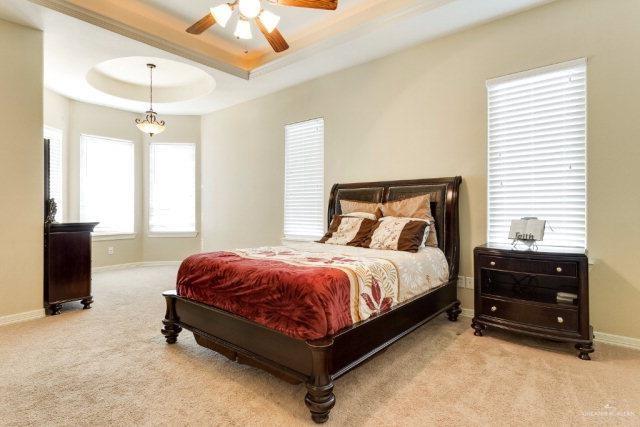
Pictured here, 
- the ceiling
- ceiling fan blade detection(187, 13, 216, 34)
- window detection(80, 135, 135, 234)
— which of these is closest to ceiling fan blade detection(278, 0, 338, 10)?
ceiling fan blade detection(187, 13, 216, 34)

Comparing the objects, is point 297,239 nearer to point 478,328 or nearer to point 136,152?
point 478,328

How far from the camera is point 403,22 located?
135 inches

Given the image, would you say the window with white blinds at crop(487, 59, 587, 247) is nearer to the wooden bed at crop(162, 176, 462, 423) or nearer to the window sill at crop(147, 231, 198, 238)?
the wooden bed at crop(162, 176, 462, 423)

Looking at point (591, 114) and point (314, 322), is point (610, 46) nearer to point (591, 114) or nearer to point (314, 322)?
point (591, 114)

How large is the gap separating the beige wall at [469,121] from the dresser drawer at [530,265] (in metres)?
0.54

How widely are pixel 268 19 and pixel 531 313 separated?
3.27m

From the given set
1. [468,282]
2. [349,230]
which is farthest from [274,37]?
[468,282]

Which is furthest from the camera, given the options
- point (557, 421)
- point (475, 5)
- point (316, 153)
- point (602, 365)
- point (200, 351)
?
point (316, 153)

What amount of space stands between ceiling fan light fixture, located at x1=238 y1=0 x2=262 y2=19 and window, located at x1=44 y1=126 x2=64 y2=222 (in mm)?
4573

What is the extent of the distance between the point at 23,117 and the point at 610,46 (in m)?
5.66

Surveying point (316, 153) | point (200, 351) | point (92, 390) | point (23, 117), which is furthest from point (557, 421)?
point (23, 117)

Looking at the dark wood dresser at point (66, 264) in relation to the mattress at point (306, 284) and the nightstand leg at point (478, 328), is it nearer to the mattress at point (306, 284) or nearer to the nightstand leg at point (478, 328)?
the mattress at point (306, 284)

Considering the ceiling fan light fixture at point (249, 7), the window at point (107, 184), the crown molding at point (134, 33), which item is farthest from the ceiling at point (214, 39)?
the ceiling fan light fixture at point (249, 7)

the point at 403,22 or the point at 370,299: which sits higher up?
the point at 403,22
